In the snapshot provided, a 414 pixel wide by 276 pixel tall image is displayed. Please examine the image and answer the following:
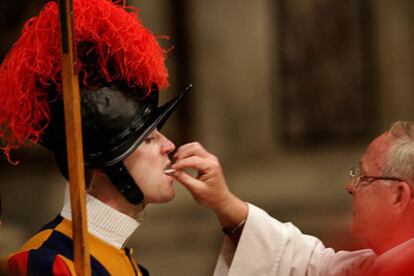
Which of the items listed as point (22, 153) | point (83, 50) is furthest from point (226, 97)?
point (83, 50)

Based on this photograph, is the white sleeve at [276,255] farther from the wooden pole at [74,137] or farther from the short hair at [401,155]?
the wooden pole at [74,137]

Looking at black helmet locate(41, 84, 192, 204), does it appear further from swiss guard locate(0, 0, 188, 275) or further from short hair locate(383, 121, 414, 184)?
short hair locate(383, 121, 414, 184)

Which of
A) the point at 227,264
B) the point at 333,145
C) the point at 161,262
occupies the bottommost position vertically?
the point at 161,262

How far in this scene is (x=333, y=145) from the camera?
8328mm

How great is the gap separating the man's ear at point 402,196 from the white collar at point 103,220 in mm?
821

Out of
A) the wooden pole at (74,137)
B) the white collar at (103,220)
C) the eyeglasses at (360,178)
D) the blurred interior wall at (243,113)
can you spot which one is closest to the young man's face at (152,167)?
the white collar at (103,220)

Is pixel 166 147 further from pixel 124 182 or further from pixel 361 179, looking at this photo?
pixel 361 179

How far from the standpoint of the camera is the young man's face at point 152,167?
3219mm

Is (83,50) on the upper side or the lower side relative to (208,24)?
upper

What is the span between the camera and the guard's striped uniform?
3.01 metres

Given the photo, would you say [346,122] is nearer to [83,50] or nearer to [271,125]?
[271,125]

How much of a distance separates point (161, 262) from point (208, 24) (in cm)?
185

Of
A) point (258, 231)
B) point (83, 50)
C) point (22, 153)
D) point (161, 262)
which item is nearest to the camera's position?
point (83, 50)

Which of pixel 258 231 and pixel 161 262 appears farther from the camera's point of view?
pixel 161 262
